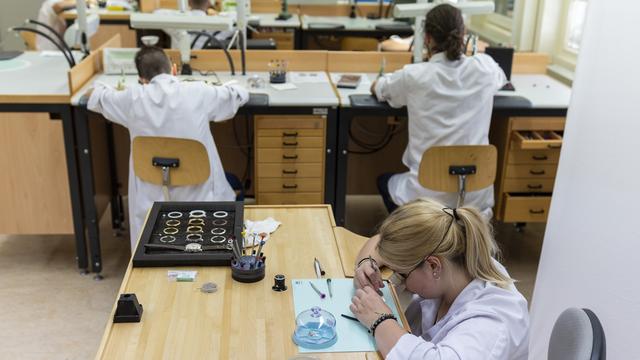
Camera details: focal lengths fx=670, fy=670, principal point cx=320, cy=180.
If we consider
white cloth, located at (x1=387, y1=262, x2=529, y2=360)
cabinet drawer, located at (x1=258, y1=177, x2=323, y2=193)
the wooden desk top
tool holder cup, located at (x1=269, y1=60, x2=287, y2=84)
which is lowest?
cabinet drawer, located at (x1=258, y1=177, x2=323, y2=193)

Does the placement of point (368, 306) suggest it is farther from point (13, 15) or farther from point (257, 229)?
point (13, 15)

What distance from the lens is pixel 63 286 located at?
318cm

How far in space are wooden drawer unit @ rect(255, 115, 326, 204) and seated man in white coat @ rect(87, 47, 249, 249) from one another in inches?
12.0

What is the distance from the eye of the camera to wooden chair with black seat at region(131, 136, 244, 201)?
2740mm

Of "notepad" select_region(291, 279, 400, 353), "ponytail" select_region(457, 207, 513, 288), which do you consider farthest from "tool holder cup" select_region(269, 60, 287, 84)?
"ponytail" select_region(457, 207, 513, 288)

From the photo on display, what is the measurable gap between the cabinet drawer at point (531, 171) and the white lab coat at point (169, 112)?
1414 millimetres

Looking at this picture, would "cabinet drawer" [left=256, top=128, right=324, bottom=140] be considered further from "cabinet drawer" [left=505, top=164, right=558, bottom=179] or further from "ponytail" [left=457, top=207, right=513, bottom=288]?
"ponytail" [left=457, top=207, right=513, bottom=288]

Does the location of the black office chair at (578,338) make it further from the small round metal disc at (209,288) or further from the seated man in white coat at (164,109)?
the seated man in white coat at (164,109)

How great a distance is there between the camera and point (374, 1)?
678cm

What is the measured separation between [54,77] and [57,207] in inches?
27.0

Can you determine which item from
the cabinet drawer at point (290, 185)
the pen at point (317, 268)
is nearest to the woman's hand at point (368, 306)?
the pen at point (317, 268)

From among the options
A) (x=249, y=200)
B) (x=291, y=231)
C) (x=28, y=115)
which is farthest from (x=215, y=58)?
(x=291, y=231)

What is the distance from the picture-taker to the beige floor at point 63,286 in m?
2.76

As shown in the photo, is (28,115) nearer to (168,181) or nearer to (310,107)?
(168,181)
